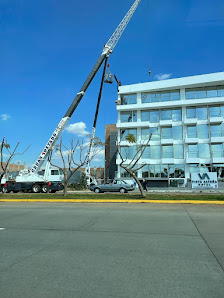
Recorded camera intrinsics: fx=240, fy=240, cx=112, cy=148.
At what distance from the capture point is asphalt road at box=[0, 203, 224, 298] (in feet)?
11.3

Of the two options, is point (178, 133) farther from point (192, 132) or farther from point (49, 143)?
point (49, 143)

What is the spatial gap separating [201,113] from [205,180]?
16.7 metres

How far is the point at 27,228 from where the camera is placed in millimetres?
7961

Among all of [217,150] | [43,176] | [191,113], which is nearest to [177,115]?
[191,113]

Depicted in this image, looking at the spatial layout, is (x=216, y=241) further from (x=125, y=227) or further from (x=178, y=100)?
(x=178, y=100)

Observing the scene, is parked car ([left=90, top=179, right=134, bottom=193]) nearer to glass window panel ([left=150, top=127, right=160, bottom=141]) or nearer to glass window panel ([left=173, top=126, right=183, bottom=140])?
glass window panel ([left=150, top=127, right=160, bottom=141])

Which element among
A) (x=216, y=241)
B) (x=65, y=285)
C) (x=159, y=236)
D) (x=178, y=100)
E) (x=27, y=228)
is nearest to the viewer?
(x=65, y=285)

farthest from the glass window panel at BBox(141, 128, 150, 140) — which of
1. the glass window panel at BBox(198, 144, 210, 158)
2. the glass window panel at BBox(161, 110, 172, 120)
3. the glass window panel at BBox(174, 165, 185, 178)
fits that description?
the glass window panel at BBox(198, 144, 210, 158)

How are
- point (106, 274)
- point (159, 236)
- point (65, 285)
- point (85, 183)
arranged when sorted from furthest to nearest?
point (85, 183)
point (159, 236)
point (106, 274)
point (65, 285)

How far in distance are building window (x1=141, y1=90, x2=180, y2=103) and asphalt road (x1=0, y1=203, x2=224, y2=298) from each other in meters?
34.5

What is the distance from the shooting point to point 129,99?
42.1 m

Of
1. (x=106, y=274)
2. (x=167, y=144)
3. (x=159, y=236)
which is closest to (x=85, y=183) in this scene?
(x=167, y=144)

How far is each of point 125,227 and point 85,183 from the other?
86.4 ft

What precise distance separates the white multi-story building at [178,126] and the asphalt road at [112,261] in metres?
29.8
